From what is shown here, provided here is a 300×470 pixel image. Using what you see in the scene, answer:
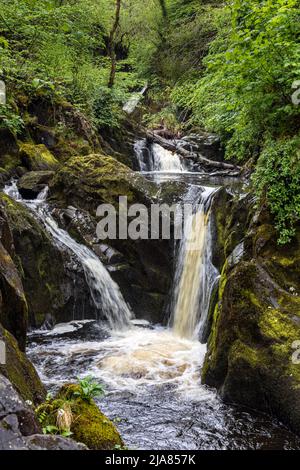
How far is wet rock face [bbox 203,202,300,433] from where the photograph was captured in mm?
4633

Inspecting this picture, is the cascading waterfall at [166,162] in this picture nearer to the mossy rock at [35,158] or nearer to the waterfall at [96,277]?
the mossy rock at [35,158]

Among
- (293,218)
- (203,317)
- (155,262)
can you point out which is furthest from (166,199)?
(293,218)

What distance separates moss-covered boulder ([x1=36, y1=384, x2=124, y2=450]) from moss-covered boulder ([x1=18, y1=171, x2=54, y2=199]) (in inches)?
303

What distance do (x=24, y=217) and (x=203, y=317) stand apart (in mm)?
4119

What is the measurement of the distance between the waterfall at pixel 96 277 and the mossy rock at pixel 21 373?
425 cm

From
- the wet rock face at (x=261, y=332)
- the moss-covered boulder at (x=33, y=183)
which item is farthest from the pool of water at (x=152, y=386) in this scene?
the moss-covered boulder at (x=33, y=183)

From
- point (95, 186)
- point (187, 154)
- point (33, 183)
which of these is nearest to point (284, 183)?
point (95, 186)

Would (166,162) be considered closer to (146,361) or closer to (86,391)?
(146,361)

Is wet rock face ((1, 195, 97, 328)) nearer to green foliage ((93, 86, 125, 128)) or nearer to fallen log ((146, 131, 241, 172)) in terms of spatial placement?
fallen log ((146, 131, 241, 172))

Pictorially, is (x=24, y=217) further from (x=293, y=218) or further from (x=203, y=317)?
(x=293, y=218)

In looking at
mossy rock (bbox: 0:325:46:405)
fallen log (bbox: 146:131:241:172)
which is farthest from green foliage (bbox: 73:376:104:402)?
fallen log (bbox: 146:131:241:172)

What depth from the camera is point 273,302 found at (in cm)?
517

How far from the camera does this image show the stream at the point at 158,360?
4496 millimetres

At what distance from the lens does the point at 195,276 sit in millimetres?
8805
